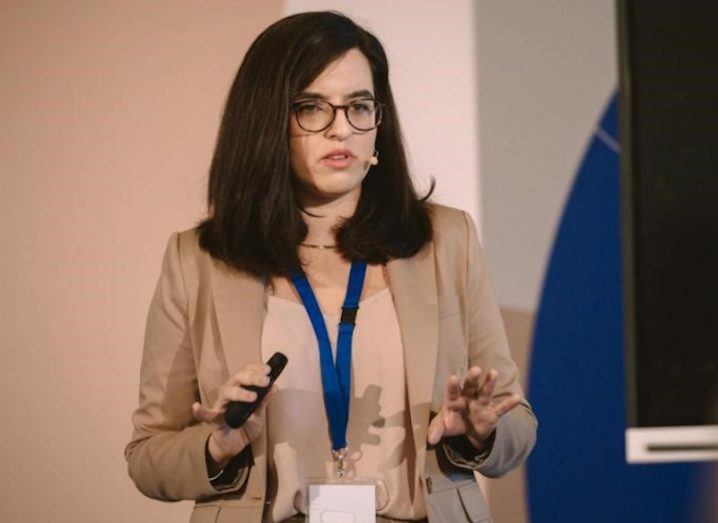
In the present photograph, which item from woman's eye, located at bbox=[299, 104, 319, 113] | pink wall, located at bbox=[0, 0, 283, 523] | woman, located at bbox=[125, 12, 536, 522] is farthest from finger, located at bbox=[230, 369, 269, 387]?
pink wall, located at bbox=[0, 0, 283, 523]

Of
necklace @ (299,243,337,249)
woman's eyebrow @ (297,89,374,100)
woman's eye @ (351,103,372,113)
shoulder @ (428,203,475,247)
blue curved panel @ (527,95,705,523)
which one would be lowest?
blue curved panel @ (527,95,705,523)

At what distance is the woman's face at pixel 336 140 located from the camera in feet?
7.84

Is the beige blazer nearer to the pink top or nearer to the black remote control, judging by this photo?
the pink top

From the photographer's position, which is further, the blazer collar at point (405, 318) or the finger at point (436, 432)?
the blazer collar at point (405, 318)

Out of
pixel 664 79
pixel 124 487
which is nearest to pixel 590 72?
pixel 124 487

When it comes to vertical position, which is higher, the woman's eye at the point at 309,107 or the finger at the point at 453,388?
the woman's eye at the point at 309,107

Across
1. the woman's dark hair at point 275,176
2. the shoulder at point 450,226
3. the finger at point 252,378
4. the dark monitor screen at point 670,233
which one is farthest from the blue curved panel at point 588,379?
the dark monitor screen at point 670,233

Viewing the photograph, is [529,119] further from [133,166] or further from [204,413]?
[204,413]

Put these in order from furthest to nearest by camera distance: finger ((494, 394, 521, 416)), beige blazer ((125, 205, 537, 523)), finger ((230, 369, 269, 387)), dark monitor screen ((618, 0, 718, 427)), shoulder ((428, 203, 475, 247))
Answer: shoulder ((428, 203, 475, 247))
beige blazer ((125, 205, 537, 523))
finger ((494, 394, 521, 416))
finger ((230, 369, 269, 387))
dark monitor screen ((618, 0, 718, 427))

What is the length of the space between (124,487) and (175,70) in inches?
51.5

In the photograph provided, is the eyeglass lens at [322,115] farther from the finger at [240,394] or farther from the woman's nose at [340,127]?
the finger at [240,394]

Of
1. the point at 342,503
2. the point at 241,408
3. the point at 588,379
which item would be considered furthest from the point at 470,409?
the point at 588,379

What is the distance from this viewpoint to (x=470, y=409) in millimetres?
2027

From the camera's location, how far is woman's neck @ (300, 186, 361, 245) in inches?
100
